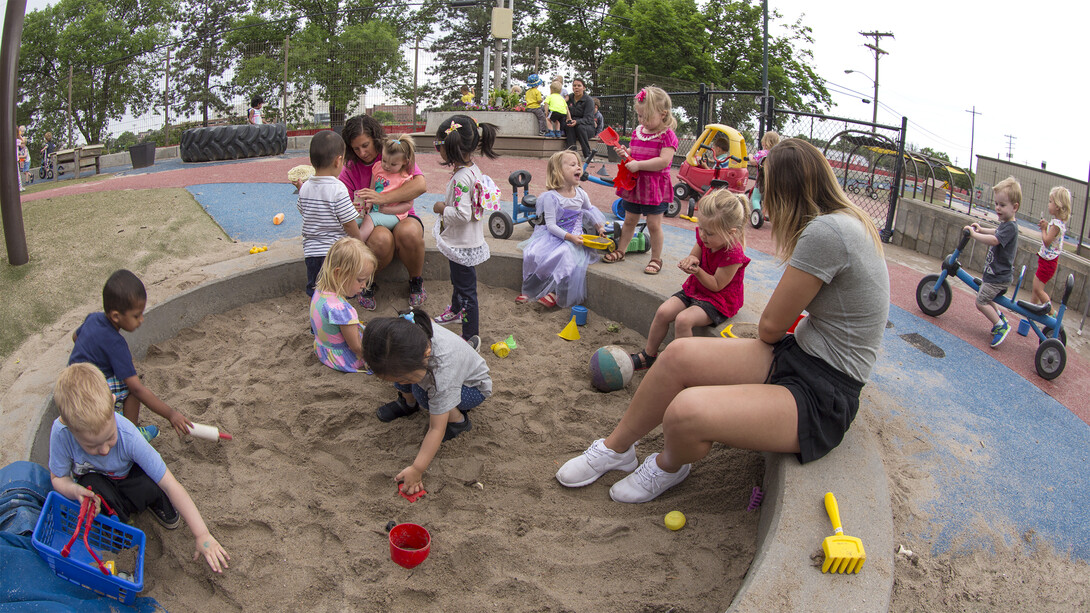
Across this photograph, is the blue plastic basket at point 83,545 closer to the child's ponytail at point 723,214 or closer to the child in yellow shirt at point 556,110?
the child's ponytail at point 723,214

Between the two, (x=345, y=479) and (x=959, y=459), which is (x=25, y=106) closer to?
(x=345, y=479)

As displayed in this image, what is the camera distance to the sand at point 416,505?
2.32 meters

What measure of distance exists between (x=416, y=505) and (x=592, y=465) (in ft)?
2.50

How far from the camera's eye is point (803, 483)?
92.4 inches

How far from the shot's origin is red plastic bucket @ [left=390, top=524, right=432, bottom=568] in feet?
7.92

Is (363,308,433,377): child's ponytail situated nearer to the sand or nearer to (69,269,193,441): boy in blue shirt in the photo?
the sand

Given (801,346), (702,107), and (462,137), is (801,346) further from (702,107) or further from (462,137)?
(702,107)

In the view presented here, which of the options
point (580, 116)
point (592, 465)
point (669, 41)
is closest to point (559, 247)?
point (592, 465)

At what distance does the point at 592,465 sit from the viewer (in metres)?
2.84

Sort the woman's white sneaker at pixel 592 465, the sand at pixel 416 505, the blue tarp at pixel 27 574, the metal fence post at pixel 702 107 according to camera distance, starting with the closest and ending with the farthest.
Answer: the blue tarp at pixel 27 574 < the sand at pixel 416 505 < the woman's white sneaker at pixel 592 465 < the metal fence post at pixel 702 107

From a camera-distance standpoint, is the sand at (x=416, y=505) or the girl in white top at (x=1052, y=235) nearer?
the sand at (x=416, y=505)

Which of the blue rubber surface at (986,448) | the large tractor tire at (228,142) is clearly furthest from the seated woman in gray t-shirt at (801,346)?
the large tractor tire at (228,142)

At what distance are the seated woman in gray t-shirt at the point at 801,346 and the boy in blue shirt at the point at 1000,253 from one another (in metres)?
2.81

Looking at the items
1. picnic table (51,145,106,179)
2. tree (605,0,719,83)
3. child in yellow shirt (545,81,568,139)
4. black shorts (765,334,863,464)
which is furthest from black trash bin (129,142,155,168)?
tree (605,0,719,83)
